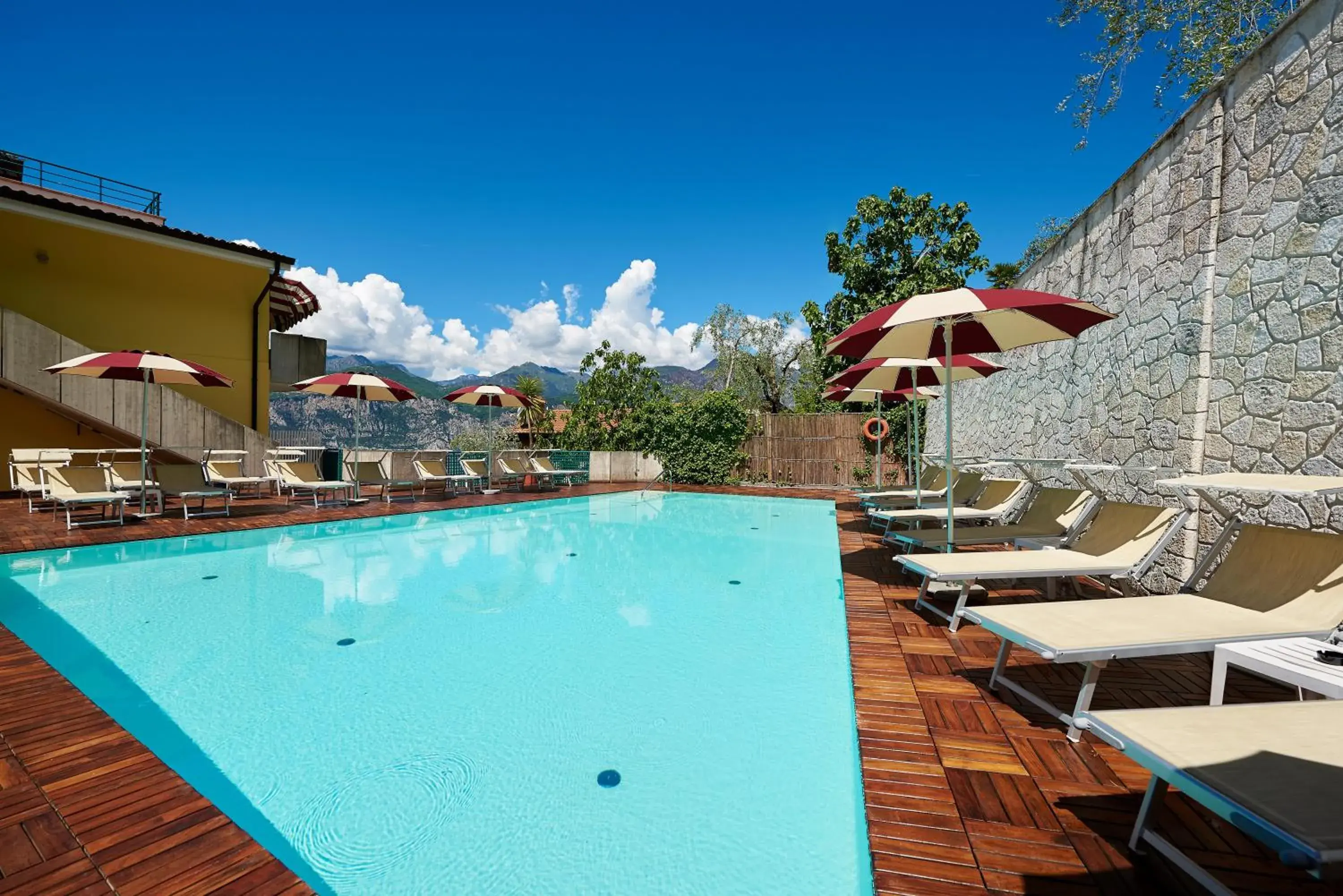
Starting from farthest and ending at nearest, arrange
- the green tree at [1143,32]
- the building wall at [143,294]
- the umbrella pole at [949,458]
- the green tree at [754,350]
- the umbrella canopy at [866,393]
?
the green tree at [754,350] < the green tree at [1143,32] < the building wall at [143,294] < the umbrella canopy at [866,393] < the umbrella pole at [949,458]

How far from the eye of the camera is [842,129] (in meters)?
18.0

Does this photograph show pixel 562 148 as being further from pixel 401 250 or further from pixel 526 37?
pixel 401 250

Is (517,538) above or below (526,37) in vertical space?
below

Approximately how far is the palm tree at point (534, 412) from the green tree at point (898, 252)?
985 cm

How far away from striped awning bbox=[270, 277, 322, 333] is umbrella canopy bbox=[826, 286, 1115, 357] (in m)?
13.7

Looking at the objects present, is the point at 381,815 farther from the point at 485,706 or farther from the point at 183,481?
the point at 183,481

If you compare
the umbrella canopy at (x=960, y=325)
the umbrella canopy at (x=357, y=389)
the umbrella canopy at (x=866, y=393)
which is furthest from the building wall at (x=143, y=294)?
the umbrella canopy at (x=960, y=325)

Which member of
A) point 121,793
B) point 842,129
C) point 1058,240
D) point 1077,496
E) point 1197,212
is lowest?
point 121,793

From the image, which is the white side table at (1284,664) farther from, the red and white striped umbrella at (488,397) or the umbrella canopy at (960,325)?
the red and white striped umbrella at (488,397)

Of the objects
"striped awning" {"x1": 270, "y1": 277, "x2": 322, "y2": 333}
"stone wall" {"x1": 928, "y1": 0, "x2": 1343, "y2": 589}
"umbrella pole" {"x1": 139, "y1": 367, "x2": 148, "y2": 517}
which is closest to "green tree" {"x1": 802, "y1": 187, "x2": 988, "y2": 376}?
"stone wall" {"x1": 928, "y1": 0, "x2": 1343, "y2": 589}

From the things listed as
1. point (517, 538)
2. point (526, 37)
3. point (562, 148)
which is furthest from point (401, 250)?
point (517, 538)

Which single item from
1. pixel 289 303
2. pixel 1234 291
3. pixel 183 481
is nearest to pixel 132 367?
pixel 183 481

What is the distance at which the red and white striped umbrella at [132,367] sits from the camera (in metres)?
7.59

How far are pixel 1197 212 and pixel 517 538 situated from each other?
26.8ft
